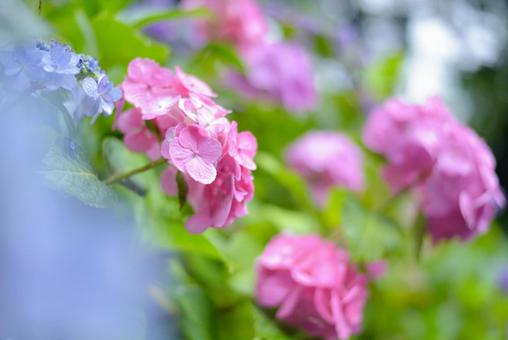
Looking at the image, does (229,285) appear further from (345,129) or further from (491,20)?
(491,20)

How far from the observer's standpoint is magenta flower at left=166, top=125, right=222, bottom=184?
1.18 feet

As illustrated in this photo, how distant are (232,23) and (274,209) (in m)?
0.30

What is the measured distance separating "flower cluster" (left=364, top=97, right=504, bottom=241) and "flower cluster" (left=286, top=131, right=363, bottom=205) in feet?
0.62

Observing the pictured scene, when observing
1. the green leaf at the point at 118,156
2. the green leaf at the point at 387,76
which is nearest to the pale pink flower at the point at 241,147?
the green leaf at the point at 118,156

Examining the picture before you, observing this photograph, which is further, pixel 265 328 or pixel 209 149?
pixel 265 328

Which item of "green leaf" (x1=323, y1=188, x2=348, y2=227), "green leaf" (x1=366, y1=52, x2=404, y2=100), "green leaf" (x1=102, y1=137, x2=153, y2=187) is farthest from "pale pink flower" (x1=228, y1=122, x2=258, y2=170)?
"green leaf" (x1=366, y1=52, x2=404, y2=100)

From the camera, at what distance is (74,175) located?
35 centimetres

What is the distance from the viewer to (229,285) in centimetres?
58

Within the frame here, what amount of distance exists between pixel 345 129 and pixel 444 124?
0.53 metres

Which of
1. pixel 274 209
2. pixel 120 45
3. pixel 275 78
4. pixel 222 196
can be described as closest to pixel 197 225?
pixel 222 196

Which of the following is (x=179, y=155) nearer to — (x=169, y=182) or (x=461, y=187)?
(x=169, y=182)

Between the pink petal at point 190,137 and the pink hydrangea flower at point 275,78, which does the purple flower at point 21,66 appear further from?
the pink hydrangea flower at point 275,78

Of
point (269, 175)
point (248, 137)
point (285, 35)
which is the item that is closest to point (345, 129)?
point (285, 35)

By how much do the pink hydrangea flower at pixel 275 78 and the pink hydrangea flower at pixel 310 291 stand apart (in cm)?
42
